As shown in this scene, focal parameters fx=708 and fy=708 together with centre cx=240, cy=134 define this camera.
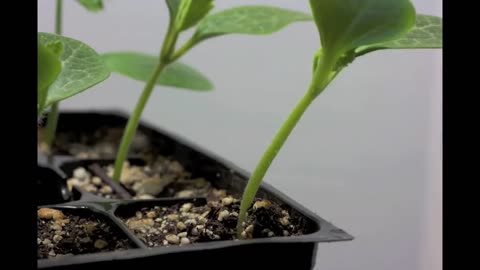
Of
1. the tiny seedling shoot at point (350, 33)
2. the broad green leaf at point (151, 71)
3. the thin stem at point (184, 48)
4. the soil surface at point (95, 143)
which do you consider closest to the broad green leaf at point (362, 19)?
the tiny seedling shoot at point (350, 33)

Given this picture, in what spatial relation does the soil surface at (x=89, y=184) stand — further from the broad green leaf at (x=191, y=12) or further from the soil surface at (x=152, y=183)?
the broad green leaf at (x=191, y=12)

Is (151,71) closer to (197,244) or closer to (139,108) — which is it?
(139,108)

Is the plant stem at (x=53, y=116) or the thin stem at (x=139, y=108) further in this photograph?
the plant stem at (x=53, y=116)
